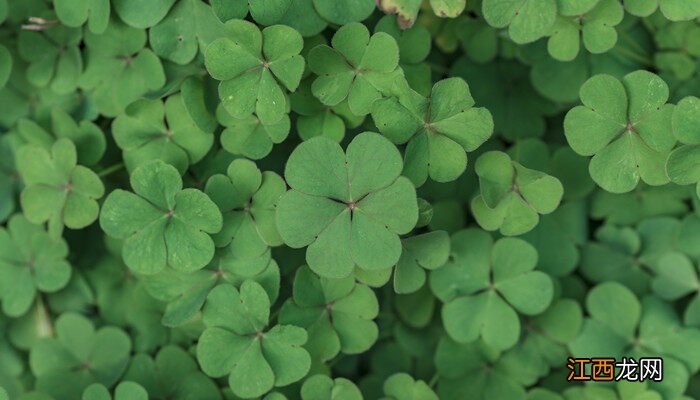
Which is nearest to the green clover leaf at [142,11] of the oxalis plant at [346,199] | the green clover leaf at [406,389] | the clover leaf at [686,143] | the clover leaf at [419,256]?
the oxalis plant at [346,199]

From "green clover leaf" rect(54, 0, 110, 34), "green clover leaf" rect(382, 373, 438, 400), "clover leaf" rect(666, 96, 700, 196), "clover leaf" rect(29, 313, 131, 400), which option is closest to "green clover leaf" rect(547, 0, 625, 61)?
"clover leaf" rect(666, 96, 700, 196)

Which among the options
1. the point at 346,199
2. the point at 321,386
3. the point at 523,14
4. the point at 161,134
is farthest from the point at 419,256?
the point at 161,134

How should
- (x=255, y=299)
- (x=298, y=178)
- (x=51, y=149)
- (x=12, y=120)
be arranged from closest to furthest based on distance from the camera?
(x=298, y=178)
(x=255, y=299)
(x=51, y=149)
(x=12, y=120)

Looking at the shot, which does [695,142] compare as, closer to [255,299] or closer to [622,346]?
[622,346]

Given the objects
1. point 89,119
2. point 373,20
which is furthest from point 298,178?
point 89,119

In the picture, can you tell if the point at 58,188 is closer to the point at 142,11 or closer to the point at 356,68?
the point at 142,11

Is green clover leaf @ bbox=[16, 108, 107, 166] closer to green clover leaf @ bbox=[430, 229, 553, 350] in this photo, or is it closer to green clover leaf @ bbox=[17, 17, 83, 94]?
green clover leaf @ bbox=[17, 17, 83, 94]

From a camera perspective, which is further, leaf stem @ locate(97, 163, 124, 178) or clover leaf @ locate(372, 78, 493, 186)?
leaf stem @ locate(97, 163, 124, 178)
